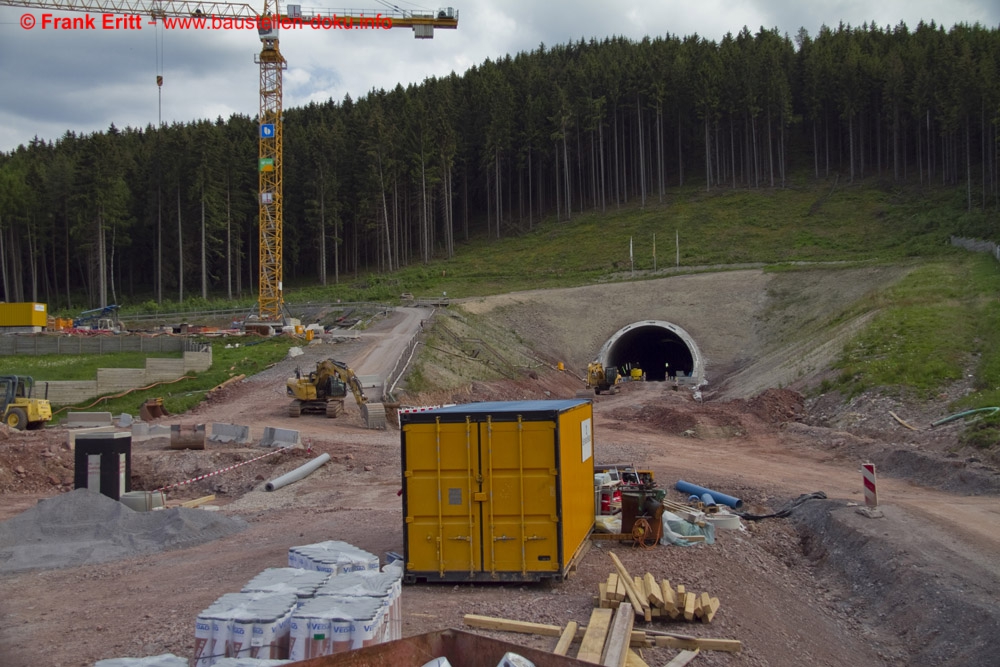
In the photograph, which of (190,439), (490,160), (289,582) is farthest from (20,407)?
(490,160)

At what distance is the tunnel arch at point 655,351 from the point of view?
4859cm

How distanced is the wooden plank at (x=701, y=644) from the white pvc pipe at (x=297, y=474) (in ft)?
46.0

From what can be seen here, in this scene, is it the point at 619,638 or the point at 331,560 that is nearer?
the point at 619,638

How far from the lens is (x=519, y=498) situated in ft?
34.9

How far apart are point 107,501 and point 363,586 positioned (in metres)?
9.74

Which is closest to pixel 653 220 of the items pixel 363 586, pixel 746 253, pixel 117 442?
pixel 746 253

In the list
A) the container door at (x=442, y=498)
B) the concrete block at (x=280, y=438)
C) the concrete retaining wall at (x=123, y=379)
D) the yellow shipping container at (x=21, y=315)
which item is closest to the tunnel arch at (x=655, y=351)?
the concrete retaining wall at (x=123, y=379)

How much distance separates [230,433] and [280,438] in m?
2.67

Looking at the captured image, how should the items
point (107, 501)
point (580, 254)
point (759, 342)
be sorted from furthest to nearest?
point (580, 254)
point (759, 342)
point (107, 501)

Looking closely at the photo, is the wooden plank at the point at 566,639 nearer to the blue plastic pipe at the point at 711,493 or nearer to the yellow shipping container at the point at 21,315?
the blue plastic pipe at the point at 711,493

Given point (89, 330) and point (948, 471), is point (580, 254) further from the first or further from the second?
point (948, 471)

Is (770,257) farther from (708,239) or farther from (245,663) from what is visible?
(245,663)

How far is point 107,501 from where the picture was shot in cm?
1532

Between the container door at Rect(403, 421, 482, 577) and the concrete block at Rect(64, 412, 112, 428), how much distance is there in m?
24.7
